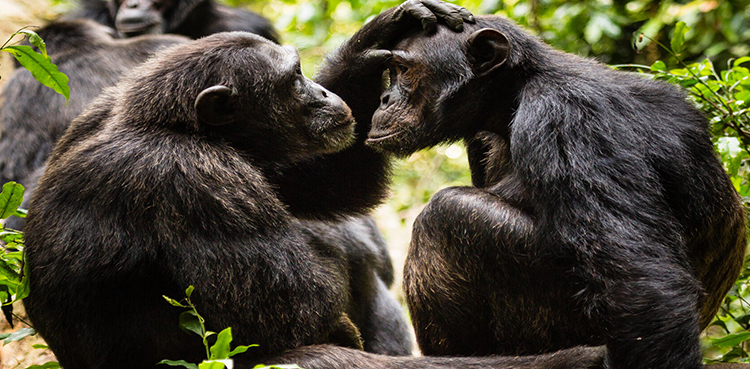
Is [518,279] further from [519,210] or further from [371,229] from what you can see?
[371,229]

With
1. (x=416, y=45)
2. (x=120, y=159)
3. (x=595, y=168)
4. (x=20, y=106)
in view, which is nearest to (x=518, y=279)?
(x=595, y=168)

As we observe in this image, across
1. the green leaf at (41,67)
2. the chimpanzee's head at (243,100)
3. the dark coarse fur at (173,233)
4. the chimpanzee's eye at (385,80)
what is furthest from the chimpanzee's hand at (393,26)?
the green leaf at (41,67)

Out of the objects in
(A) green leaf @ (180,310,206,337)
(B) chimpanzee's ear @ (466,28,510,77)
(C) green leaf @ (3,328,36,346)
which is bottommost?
(C) green leaf @ (3,328,36,346)

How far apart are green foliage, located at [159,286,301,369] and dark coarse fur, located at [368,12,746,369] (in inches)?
44.0

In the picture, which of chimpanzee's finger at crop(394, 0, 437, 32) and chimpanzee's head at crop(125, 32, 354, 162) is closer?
chimpanzee's head at crop(125, 32, 354, 162)

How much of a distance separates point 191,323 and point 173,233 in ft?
1.46

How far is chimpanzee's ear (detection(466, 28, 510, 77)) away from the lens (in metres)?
3.76

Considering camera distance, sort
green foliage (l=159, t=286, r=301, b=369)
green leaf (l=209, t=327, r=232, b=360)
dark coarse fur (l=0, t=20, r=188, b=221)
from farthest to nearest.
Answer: dark coarse fur (l=0, t=20, r=188, b=221)
green leaf (l=209, t=327, r=232, b=360)
green foliage (l=159, t=286, r=301, b=369)

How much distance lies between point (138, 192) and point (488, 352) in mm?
2002

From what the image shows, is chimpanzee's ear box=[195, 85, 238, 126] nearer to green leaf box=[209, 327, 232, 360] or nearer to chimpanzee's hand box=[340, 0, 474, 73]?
chimpanzee's hand box=[340, 0, 474, 73]

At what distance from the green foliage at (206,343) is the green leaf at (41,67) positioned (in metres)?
1.22

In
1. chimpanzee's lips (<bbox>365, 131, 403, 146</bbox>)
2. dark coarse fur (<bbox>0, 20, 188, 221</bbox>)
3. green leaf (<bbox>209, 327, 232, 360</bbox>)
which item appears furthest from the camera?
dark coarse fur (<bbox>0, 20, 188, 221</bbox>)

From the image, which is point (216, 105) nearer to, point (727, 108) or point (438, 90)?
point (438, 90)

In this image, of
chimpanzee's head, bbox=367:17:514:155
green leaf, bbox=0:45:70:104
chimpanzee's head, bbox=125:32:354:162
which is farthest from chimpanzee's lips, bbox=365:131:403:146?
green leaf, bbox=0:45:70:104
